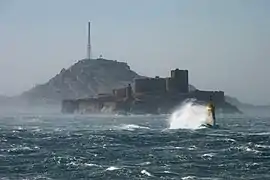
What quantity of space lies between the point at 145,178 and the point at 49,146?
24.2m

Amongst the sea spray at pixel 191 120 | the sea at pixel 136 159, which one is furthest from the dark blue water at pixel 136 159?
the sea spray at pixel 191 120

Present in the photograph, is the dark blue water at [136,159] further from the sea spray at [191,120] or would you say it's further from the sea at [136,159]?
the sea spray at [191,120]

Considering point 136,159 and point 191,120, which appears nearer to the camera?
point 136,159

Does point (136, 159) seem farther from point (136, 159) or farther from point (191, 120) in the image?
point (191, 120)

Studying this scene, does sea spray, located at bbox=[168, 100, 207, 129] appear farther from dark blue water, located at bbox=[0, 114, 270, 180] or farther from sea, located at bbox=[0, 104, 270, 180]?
dark blue water, located at bbox=[0, 114, 270, 180]

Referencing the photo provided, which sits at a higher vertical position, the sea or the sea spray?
the sea spray

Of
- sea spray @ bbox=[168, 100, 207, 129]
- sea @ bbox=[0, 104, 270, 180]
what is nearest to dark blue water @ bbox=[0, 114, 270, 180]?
sea @ bbox=[0, 104, 270, 180]

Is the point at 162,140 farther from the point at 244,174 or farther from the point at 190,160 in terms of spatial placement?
the point at 244,174

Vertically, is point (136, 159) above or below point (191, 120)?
below

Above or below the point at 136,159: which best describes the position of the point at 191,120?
above

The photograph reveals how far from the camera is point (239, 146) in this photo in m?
61.2

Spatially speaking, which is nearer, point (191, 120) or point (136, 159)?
point (136, 159)

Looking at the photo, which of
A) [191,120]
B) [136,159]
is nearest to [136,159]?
[136,159]

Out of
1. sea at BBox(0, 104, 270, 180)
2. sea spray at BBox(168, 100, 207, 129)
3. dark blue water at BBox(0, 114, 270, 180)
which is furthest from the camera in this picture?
sea spray at BBox(168, 100, 207, 129)
